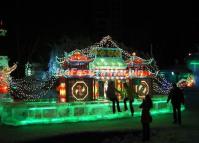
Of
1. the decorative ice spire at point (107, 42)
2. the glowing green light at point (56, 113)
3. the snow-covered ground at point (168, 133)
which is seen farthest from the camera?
the decorative ice spire at point (107, 42)

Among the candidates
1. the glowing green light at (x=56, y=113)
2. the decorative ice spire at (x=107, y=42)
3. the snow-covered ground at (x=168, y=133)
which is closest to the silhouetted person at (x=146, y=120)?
the snow-covered ground at (x=168, y=133)

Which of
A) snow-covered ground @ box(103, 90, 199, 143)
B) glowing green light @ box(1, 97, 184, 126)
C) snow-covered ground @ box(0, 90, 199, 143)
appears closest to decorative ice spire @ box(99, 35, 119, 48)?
glowing green light @ box(1, 97, 184, 126)

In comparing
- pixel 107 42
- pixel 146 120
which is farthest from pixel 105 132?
pixel 107 42

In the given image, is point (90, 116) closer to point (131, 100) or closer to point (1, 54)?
point (131, 100)

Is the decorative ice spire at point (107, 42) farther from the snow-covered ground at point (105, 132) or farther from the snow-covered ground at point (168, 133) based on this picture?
the snow-covered ground at point (168, 133)

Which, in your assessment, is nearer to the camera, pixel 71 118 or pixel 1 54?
pixel 71 118

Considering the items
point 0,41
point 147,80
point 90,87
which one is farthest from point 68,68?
point 0,41

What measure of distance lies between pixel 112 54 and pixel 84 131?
1124cm

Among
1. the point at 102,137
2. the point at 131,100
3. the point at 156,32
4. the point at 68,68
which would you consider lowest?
the point at 102,137

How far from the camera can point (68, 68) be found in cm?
2419

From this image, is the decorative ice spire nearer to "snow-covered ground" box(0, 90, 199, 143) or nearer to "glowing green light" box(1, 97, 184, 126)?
"glowing green light" box(1, 97, 184, 126)

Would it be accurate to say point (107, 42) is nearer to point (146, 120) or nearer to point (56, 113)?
point (56, 113)

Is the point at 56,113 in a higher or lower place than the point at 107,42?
lower

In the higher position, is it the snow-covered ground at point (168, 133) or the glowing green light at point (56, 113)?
the glowing green light at point (56, 113)
